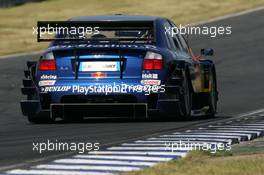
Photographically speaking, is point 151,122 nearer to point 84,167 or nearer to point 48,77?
point 48,77

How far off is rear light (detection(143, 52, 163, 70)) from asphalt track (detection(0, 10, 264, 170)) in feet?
2.37

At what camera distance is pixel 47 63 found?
13008 mm

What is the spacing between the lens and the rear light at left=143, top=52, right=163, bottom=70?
12829 mm

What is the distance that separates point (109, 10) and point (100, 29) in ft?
86.0

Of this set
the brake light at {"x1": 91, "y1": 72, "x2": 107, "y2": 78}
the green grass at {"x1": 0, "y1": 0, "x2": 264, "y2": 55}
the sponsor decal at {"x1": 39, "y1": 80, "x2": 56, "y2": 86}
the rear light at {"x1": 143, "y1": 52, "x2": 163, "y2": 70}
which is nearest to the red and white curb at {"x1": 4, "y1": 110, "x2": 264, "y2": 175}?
A: the rear light at {"x1": 143, "y1": 52, "x2": 163, "y2": 70}

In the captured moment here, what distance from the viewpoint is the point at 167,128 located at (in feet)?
39.8

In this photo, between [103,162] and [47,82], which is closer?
[103,162]

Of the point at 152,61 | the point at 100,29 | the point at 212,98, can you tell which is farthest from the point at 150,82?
the point at 212,98

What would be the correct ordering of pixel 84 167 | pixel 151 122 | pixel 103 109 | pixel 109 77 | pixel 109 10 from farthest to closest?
pixel 109 10, pixel 151 122, pixel 103 109, pixel 109 77, pixel 84 167

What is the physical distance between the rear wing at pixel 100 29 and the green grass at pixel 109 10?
18945 mm

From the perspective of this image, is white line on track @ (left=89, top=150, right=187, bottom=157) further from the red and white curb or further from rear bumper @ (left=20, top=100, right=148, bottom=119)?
rear bumper @ (left=20, top=100, right=148, bottom=119)

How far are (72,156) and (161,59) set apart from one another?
4.15 metres

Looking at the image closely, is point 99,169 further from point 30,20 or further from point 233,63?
point 30,20

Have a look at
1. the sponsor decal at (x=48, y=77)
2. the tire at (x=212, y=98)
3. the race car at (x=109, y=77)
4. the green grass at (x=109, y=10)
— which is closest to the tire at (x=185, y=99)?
the race car at (x=109, y=77)
